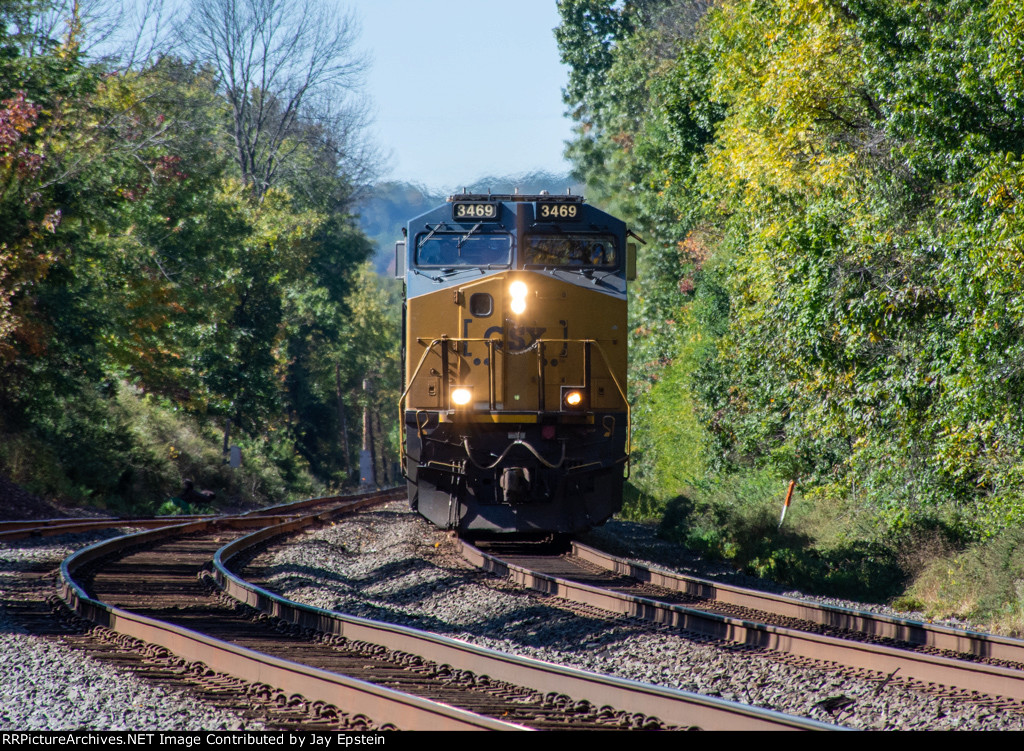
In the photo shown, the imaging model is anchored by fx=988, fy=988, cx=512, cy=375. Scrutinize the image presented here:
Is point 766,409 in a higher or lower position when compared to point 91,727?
higher

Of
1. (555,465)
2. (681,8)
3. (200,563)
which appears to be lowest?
(200,563)

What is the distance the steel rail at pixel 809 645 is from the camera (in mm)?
6203

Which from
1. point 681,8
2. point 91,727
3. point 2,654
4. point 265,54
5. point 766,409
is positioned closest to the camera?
point 91,727

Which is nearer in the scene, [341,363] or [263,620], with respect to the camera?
[263,620]

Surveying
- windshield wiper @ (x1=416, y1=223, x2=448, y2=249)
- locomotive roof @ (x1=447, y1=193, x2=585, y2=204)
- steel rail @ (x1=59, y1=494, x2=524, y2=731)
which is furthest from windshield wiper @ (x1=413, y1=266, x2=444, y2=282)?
steel rail @ (x1=59, y1=494, x2=524, y2=731)

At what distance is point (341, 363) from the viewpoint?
56281 mm

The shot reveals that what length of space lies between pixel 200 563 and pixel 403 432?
2.87 m

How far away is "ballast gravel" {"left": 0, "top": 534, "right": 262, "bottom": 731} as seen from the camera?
17.0ft

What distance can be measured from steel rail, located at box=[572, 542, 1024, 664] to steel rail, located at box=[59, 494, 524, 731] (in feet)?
14.4

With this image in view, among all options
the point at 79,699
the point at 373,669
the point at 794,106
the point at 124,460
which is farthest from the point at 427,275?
the point at 124,460

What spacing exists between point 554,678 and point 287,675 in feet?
5.13

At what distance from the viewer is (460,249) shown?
1215cm

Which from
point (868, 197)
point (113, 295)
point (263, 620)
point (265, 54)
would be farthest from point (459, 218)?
point (265, 54)
